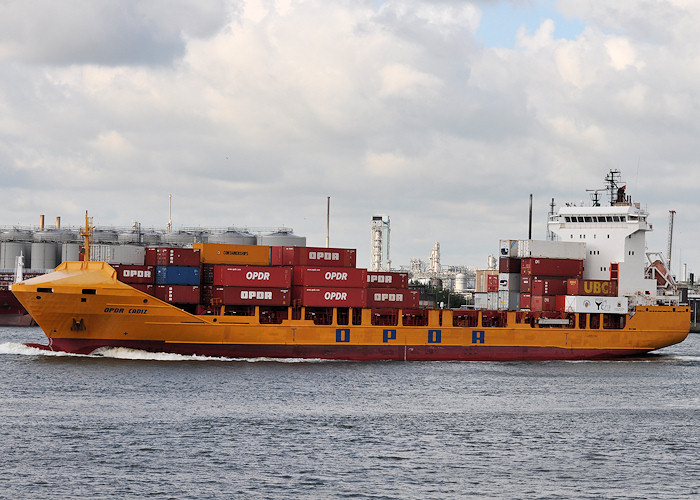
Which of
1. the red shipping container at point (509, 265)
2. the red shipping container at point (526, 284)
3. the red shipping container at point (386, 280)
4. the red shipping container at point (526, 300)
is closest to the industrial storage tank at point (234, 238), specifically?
the red shipping container at point (509, 265)

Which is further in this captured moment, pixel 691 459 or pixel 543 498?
pixel 691 459

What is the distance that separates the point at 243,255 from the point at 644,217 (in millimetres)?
27289

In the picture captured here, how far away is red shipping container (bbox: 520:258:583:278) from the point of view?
62281 millimetres

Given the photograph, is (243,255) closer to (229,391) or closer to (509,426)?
(229,391)

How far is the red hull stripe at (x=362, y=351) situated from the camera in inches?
2115

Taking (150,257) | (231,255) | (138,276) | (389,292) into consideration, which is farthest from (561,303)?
(138,276)

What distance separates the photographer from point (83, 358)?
53.5 m

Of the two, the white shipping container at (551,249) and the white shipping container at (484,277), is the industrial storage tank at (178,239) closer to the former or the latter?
the white shipping container at (484,277)

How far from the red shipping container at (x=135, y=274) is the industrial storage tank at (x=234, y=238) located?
7244 centimetres

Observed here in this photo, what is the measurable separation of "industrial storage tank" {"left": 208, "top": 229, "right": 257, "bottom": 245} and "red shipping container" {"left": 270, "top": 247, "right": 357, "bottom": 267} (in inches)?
2752

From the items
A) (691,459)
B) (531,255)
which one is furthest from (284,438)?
(531,255)

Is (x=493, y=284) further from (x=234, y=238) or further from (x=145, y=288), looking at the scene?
(x=234, y=238)

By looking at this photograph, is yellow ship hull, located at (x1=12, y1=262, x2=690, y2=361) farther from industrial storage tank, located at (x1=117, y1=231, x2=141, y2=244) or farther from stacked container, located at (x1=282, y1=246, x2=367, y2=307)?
industrial storage tank, located at (x1=117, y1=231, x2=141, y2=244)

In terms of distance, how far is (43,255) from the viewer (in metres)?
126
